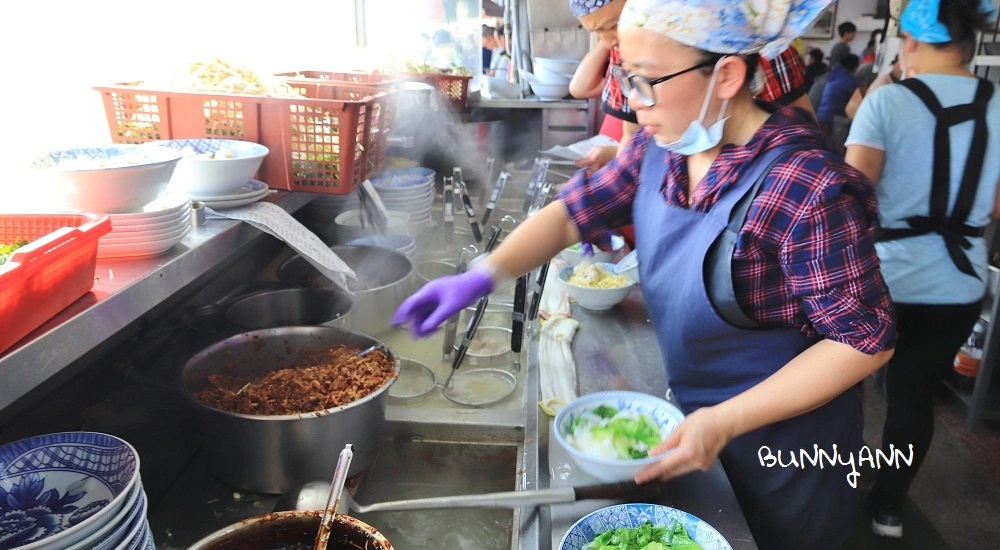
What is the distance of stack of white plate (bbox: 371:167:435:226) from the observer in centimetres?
338

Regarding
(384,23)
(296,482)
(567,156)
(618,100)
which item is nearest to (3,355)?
(296,482)

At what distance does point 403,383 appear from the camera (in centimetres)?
232

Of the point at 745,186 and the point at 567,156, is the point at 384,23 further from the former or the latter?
the point at 745,186

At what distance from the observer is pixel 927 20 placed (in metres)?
2.50

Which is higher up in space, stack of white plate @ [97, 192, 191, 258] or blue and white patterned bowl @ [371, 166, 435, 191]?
stack of white plate @ [97, 192, 191, 258]

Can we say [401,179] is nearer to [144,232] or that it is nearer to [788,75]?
[788,75]

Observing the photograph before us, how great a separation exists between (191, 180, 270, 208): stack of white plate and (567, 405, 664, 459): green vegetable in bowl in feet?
3.79

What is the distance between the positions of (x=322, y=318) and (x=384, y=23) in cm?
400

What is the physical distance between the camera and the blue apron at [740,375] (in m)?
1.56

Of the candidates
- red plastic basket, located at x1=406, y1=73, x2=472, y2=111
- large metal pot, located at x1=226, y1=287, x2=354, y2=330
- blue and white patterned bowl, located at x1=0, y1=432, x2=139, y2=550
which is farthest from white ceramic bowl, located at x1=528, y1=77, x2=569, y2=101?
blue and white patterned bowl, located at x1=0, y1=432, x2=139, y2=550

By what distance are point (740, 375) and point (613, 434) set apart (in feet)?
1.18

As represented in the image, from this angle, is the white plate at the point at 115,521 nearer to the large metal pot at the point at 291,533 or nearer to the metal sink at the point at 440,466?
the large metal pot at the point at 291,533

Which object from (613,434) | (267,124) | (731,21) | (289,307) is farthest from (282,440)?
(731,21)

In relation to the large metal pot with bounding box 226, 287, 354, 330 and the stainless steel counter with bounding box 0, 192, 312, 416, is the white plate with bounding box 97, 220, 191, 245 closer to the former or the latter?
the stainless steel counter with bounding box 0, 192, 312, 416
